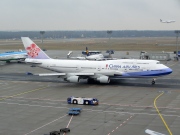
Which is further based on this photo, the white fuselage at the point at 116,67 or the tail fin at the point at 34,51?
the tail fin at the point at 34,51

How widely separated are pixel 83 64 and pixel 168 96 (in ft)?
77.2

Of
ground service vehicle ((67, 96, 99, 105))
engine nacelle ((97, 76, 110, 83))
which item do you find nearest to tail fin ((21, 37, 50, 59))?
engine nacelle ((97, 76, 110, 83))

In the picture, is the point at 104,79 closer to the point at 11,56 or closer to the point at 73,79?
Answer: the point at 73,79

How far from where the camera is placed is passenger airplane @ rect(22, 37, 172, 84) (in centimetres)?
7175

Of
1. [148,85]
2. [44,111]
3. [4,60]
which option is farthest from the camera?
[4,60]

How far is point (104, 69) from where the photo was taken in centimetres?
7419

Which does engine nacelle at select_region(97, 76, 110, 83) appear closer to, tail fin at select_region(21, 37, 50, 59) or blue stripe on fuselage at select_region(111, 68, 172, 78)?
blue stripe on fuselage at select_region(111, 68, 172, 78)

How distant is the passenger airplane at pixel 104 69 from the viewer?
2825 inches

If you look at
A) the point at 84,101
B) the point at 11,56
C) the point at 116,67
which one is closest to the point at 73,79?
the point at 116,67

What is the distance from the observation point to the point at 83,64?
76500mm

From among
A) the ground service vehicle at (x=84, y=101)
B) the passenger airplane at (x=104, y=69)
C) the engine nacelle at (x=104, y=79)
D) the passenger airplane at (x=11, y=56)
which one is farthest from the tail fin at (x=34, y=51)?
the passenger airplane at (x=11, y=56)

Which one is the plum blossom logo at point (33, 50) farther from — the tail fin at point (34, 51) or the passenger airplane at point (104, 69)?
the passenger airplane at point (104, 69)

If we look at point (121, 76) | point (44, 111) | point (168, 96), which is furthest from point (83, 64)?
point (44, 111)

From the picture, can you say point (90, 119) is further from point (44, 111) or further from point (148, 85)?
point (148, 85)
